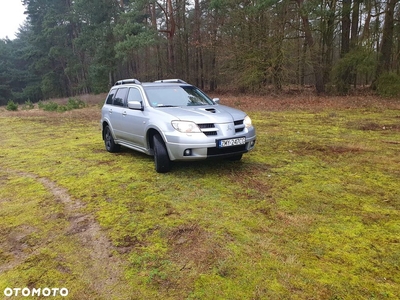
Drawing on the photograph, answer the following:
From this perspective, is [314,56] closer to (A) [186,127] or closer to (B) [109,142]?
(B) [109,142]

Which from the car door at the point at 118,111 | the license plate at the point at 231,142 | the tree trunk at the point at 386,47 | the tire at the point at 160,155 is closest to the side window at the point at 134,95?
the car door at the point at 118,111

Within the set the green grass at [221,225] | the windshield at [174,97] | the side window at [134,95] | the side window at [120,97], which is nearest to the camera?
the green grass at [221,225]

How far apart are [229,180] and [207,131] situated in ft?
2.94

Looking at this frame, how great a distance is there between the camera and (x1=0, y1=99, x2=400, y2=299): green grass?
248 cm

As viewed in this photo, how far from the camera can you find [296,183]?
15.3 ft

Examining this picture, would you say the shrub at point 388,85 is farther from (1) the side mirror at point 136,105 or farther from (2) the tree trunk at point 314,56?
(1) the side mirror at point 136,105

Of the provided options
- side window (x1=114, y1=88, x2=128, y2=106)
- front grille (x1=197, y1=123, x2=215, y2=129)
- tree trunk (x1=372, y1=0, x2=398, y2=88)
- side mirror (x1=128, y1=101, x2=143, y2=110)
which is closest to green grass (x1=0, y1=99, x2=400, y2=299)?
front grille (x1=197, y1=123, x2=215, y2=129)

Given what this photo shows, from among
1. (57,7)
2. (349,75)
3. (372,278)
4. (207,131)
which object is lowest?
(372,278)

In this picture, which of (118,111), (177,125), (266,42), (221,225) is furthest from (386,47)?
(221,225)

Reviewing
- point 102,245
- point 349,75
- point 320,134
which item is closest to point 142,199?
point 102,245

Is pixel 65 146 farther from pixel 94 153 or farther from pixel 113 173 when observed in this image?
pixel 113 173

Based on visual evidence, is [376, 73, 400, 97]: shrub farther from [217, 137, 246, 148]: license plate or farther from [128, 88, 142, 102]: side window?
[128, 88, 142, 102]: side window

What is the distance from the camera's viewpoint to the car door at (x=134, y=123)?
5703mm

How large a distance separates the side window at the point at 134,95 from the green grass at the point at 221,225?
1.35m
